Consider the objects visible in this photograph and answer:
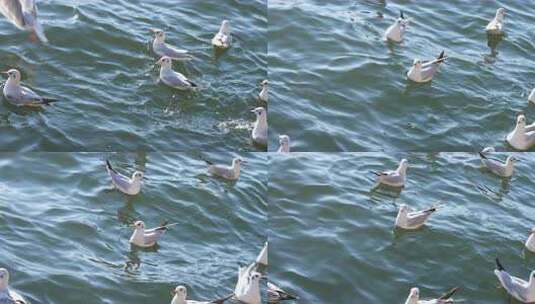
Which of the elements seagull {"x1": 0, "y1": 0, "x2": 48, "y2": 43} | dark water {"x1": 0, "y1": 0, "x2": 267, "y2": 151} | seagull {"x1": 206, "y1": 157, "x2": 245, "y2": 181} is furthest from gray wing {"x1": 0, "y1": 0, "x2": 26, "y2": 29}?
seagull {"x1": 206, "y1": 157, "x2": 245, "y2": 181}

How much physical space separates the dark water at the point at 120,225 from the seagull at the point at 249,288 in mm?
171

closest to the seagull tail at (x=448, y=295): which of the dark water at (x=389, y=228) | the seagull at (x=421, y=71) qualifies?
the dark water at (x=389, y=228)

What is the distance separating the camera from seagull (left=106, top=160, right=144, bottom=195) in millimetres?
11764

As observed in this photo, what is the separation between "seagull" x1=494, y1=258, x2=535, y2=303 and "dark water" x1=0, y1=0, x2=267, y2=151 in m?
3.03

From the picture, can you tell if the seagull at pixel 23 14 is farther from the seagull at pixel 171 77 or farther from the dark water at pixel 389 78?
the dark water at pixel 389 78

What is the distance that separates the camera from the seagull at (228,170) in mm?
12094

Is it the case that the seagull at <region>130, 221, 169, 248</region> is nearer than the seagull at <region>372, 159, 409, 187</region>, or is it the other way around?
the seagull at <region>130, 221, 169, 248</region>

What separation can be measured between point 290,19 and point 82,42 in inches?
98.3

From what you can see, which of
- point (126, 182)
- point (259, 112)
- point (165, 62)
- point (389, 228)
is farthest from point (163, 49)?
point (389, 228)

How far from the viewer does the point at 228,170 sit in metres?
12.1

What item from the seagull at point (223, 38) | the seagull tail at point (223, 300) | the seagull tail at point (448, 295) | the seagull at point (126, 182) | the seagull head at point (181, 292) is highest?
the seagull at point (223, 38)

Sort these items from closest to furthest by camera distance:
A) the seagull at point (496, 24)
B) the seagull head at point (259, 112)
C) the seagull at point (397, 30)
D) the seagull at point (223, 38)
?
the seagull head at point (259, 112) → the seagull at point (223, 38) → the seagull at point (397, 30) → the seagull at point (496, 24)

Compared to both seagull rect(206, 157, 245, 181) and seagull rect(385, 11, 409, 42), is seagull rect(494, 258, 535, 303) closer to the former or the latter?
seagull rect(206, 157, 245, 181)

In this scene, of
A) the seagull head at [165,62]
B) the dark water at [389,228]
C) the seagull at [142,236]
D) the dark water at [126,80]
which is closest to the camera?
the dark water at [389,228]
